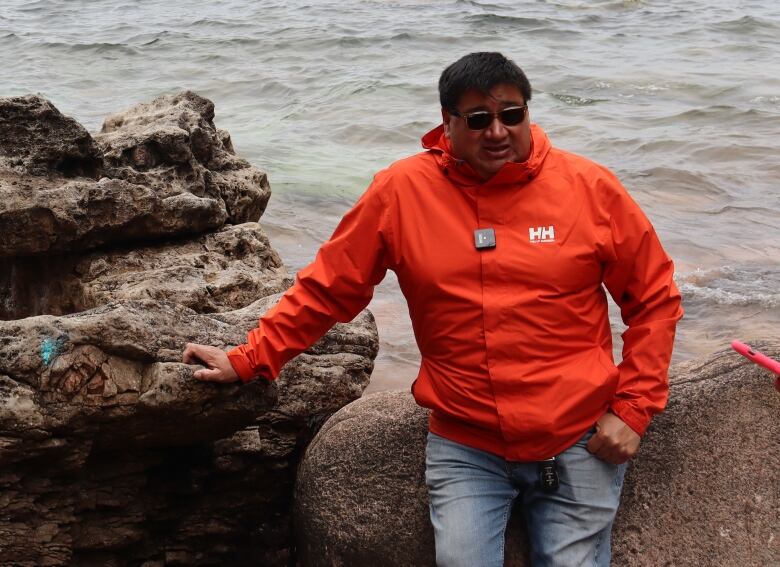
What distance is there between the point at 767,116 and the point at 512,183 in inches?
459

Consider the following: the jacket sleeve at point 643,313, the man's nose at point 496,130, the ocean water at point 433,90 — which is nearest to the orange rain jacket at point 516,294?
the jacket sleeve at point 643,313

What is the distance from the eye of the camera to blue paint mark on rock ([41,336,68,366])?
3.41m

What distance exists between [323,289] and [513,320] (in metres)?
0.68

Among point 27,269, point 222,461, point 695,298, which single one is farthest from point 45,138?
point 695,298

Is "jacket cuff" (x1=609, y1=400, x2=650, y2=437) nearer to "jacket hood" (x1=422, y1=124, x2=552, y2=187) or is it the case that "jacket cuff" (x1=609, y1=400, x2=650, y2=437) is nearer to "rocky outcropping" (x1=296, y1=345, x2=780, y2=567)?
"rocky outcropping" (x1=296, y1=345, x2=780, y2=567)

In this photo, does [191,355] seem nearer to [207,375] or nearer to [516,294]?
[207,375]

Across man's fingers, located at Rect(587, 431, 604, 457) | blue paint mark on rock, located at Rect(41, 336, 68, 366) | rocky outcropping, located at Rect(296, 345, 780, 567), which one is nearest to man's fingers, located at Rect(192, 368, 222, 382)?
blue paint mark on rock, located at Rect(41, 336, 68, 366)

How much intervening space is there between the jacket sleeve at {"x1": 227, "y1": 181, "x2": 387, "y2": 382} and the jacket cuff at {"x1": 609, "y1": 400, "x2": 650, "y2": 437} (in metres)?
0.95

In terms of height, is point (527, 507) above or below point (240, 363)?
below

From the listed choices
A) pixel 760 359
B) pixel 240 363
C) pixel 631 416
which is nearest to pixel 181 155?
pixel 240 363

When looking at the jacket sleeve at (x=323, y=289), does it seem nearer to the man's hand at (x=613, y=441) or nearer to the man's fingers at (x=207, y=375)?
the man's fingers at (x=207, y=375)

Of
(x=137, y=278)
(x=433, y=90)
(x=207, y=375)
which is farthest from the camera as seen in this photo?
(x=433, y=90)

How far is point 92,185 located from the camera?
15.8 ft

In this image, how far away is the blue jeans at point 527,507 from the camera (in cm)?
340
